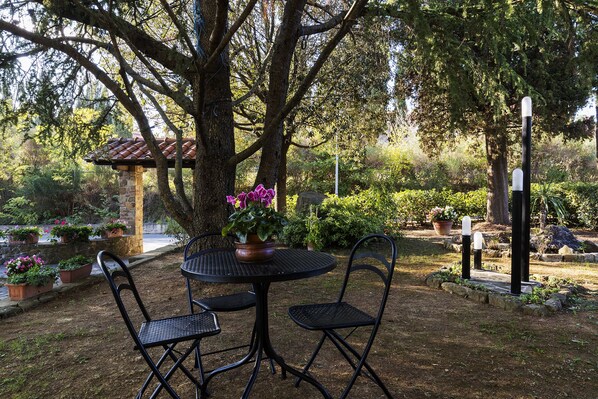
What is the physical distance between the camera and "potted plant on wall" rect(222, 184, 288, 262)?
191 centimetres

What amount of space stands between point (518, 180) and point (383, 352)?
2.28m

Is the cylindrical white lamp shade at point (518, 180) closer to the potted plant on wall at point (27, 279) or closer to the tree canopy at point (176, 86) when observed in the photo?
the tree canopy at point (176, 86)

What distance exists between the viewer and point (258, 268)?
6.07 ft

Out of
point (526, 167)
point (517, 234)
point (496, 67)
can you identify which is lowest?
point (517, 234)

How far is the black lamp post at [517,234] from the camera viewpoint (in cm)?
369

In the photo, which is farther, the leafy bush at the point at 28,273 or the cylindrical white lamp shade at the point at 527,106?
the leafy bush at the point at 28,273

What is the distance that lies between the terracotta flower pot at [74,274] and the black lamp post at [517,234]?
5182 mm

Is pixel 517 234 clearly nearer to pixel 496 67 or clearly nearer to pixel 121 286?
pixel 496 67

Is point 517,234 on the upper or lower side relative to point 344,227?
upper

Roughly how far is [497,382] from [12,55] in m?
4.74

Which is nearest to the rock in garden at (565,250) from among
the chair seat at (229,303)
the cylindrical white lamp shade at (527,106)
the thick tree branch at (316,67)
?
the cylindrical white lamp shade at (527,106)

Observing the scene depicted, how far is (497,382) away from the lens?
214 cm

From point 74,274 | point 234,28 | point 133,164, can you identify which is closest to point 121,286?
point 234,28

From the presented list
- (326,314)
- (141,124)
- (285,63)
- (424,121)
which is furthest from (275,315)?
(424,121)
